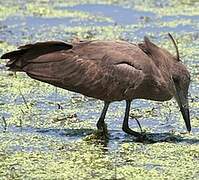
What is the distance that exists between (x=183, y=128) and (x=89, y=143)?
1.15 m

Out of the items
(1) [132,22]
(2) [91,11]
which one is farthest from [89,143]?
(2) [91,11]

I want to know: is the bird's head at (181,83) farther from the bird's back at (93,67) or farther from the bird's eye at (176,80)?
the bird's back at (93,67)

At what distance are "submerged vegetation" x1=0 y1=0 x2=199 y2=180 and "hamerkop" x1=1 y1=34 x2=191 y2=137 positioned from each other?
38 cm

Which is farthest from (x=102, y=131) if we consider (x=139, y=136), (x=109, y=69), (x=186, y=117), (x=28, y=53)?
(x=28, y=53)

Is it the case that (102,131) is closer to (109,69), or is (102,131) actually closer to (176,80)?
(109,69)

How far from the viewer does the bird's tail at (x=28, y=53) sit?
781 centimetres

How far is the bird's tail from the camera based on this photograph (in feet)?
25.6

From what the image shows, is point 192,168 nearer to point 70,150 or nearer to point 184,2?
point 70,150

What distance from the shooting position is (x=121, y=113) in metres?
8.77

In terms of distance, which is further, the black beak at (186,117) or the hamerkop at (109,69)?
the black beak at (186,117)

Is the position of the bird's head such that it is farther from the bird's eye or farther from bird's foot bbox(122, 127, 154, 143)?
bird's foot bbox(122, 127, 154, 143)

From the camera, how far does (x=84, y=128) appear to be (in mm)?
8211

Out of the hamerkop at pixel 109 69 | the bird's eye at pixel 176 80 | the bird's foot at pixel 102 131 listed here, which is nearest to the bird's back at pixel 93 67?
the hamerkop at pixel 109 69

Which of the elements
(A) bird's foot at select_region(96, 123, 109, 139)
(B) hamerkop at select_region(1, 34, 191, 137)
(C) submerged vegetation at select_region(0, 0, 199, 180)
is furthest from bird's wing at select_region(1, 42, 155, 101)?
(C) submerged vegetation at select_region(0, 0, 199, 180)
